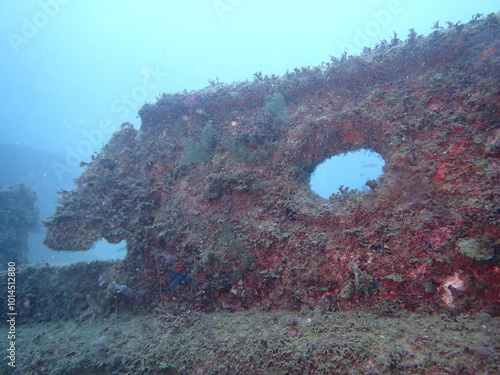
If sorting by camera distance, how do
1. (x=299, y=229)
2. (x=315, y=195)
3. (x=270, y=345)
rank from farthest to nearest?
(x=315, y=195) < (x=299, y=229) < (x=270, y=345)

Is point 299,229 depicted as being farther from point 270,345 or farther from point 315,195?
point 270,345

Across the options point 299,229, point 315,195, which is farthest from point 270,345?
point 315,195

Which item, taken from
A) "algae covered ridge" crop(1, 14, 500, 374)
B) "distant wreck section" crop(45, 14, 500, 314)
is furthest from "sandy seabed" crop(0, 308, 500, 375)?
"distant wreck section" crop(45, 14, 500, 314)

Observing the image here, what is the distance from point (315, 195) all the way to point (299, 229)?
4.11 ft

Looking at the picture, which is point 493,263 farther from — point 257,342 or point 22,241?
point 22,241

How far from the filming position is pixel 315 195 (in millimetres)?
6676

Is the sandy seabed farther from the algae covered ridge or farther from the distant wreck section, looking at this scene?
the distant wreck section

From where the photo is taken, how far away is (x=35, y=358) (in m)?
5.82

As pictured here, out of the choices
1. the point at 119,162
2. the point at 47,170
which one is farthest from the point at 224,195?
the point at 47,170

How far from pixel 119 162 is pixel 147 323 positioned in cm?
556

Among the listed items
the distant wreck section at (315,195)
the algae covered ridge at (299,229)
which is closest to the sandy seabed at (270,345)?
the algae covered ridge at (299,229)

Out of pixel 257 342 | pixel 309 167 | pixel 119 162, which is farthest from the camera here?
pixel 119 162

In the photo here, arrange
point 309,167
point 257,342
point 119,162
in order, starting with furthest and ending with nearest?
point 119,162, point 309,167, point 257,342

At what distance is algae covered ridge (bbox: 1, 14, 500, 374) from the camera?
4.02 m
